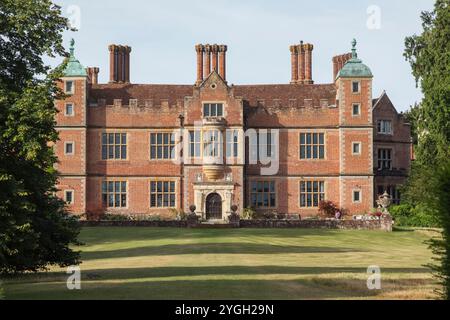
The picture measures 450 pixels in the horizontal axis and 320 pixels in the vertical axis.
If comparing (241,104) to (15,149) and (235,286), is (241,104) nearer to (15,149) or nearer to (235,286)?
(15,149)

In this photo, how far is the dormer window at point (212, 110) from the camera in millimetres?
46969

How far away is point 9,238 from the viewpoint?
18.4m

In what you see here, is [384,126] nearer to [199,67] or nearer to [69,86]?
Result: [199,67]

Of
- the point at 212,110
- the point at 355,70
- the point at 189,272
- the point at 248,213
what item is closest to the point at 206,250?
the point at 189,272

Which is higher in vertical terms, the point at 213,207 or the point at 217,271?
the point at 213,207

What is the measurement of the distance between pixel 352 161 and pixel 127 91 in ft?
49.7

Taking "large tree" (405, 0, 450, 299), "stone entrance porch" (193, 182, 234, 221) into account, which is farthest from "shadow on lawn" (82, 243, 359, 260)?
"stone entrance porch" (193, 182, 234, 221)

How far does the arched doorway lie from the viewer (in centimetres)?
4666

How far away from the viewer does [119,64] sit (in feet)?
176

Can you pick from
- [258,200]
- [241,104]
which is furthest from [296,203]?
[241,104]

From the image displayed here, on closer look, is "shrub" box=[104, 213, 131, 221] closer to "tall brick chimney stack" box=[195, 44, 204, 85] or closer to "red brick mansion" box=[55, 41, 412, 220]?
"red brick mansion" box=[55, 41, 412, 220]

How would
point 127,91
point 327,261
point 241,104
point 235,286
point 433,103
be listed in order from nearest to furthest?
point 235,286 → point 327,261 → point 433,103 → point 241,104 → point 127,91

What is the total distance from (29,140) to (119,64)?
35342mm

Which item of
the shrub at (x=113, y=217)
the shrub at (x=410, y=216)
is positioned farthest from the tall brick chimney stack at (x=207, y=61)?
the shrub at (x=410, y=216)
